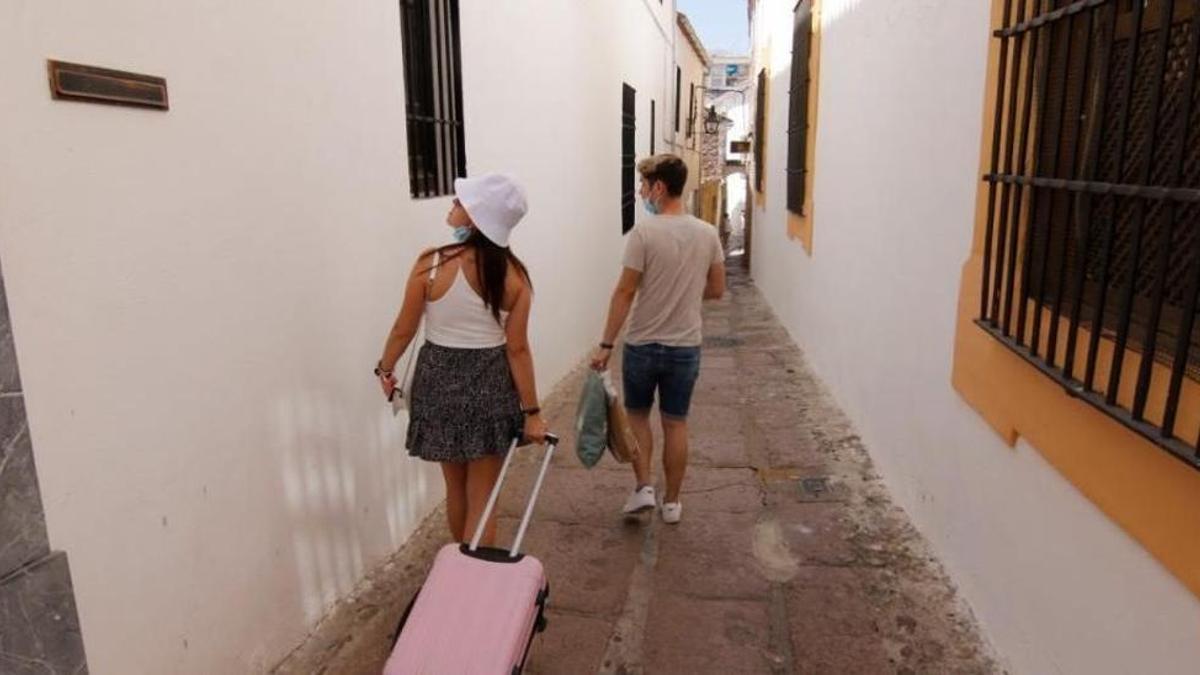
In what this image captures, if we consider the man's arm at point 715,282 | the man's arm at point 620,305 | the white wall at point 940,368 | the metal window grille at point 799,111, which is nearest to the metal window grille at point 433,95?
the man's arm at point 620,305

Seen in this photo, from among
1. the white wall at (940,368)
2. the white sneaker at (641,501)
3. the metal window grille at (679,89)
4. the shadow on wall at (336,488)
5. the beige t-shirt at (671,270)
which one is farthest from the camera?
the metal window grille at (679,89)

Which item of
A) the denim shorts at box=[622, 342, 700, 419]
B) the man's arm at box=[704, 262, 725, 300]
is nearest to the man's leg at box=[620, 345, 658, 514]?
the denim shorts at box=[622, 342, 700, 419]

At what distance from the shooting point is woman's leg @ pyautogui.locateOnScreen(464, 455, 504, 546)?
281 centimetres

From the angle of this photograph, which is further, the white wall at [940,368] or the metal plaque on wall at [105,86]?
the white wall at [940,368]

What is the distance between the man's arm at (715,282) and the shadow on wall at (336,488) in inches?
57.2

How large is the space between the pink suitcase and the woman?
464 mm

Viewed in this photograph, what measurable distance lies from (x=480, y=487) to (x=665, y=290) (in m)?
1.23

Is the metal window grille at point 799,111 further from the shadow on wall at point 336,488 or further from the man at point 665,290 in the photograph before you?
the shadow on wall at point 336,488

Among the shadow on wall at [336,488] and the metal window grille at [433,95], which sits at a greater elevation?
the metal window grille at [433,95]

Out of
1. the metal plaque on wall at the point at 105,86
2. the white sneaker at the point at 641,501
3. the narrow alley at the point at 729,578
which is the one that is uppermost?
the metal plaque on wall at the point at 105,86

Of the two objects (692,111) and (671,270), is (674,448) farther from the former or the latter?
(692,111)

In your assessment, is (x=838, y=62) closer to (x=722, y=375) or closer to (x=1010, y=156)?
(x=722, y=375)

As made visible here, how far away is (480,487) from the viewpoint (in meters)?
2.84

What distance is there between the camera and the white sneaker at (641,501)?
154 inches
